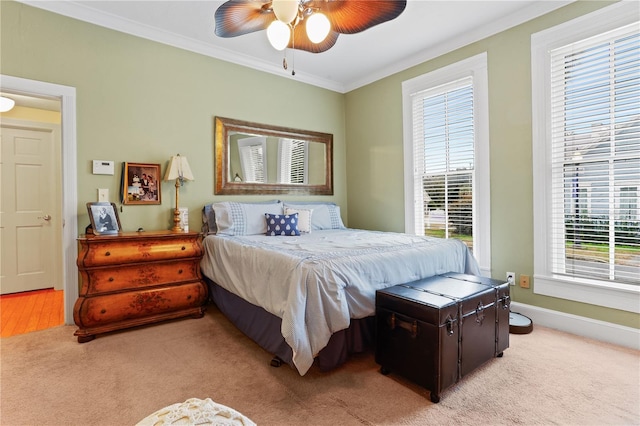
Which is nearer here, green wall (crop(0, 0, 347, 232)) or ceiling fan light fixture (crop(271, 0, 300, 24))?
ceiling fan light fixture (crop(271, 0, 300, 24))

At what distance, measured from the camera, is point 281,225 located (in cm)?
333

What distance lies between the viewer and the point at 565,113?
266 centimetres

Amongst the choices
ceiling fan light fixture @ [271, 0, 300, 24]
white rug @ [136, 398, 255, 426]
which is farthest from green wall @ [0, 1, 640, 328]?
white rug @ [136, 398, 255, 426]

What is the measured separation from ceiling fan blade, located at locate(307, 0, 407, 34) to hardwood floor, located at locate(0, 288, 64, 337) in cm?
342

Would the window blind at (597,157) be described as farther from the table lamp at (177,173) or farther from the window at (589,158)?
the table lamp at (177,173)

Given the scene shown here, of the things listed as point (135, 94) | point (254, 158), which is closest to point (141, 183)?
point (135, 94)

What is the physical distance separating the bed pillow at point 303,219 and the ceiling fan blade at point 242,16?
6.38ft

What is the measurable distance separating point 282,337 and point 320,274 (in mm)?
571

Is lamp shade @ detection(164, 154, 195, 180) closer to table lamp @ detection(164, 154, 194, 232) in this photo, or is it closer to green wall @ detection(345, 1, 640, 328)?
table lamp @ detection(164, 154, 194, 232)

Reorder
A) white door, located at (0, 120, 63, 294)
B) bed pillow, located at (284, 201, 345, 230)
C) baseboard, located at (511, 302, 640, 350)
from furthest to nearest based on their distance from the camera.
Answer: bed pillow, located at (284, 201, 345, 230) → white door, located at (0, 120, 63, 294) → baseboard, located at (511, 302, 640, 350)

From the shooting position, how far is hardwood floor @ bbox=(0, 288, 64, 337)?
9.08 ft

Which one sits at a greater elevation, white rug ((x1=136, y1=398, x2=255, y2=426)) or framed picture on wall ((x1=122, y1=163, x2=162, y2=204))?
framed picture on wall ((x1=122, y1=163, x2=162, y2=204))

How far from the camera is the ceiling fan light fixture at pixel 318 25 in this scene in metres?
1.80

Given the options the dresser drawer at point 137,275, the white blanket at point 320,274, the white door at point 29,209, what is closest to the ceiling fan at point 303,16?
the white blanket at point 320,274
